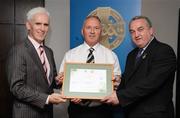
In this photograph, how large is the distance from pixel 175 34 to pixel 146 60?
1242 mm

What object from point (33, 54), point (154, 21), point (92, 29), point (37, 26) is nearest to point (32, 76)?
point (33, 54)

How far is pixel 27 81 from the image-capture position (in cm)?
233

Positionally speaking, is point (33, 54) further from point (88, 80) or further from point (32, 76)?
point (88, 80)

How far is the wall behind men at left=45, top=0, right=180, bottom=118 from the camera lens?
344 cm

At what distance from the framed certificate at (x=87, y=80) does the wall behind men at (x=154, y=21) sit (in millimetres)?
1011

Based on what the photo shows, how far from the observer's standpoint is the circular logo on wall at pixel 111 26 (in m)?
3.18

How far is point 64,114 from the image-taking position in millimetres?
3512

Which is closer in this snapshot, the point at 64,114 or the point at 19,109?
the point at 19,109

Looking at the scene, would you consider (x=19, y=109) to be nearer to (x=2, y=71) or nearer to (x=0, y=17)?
(x=2, y=71)

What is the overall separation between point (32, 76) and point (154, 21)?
1829 mm

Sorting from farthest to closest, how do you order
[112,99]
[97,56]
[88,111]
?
[97,56]
[88,111]
[112,99]

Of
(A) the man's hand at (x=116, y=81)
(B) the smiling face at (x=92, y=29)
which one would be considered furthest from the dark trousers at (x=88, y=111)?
(B) the smiling face at (x=92, y=29)

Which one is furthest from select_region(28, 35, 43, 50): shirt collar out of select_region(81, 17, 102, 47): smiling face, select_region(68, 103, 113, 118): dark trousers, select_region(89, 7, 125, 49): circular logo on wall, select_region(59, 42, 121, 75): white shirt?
select_region(89, 7, 125, 49): circular logo on wall

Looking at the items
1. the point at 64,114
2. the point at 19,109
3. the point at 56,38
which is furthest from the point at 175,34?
the point at 19,109
